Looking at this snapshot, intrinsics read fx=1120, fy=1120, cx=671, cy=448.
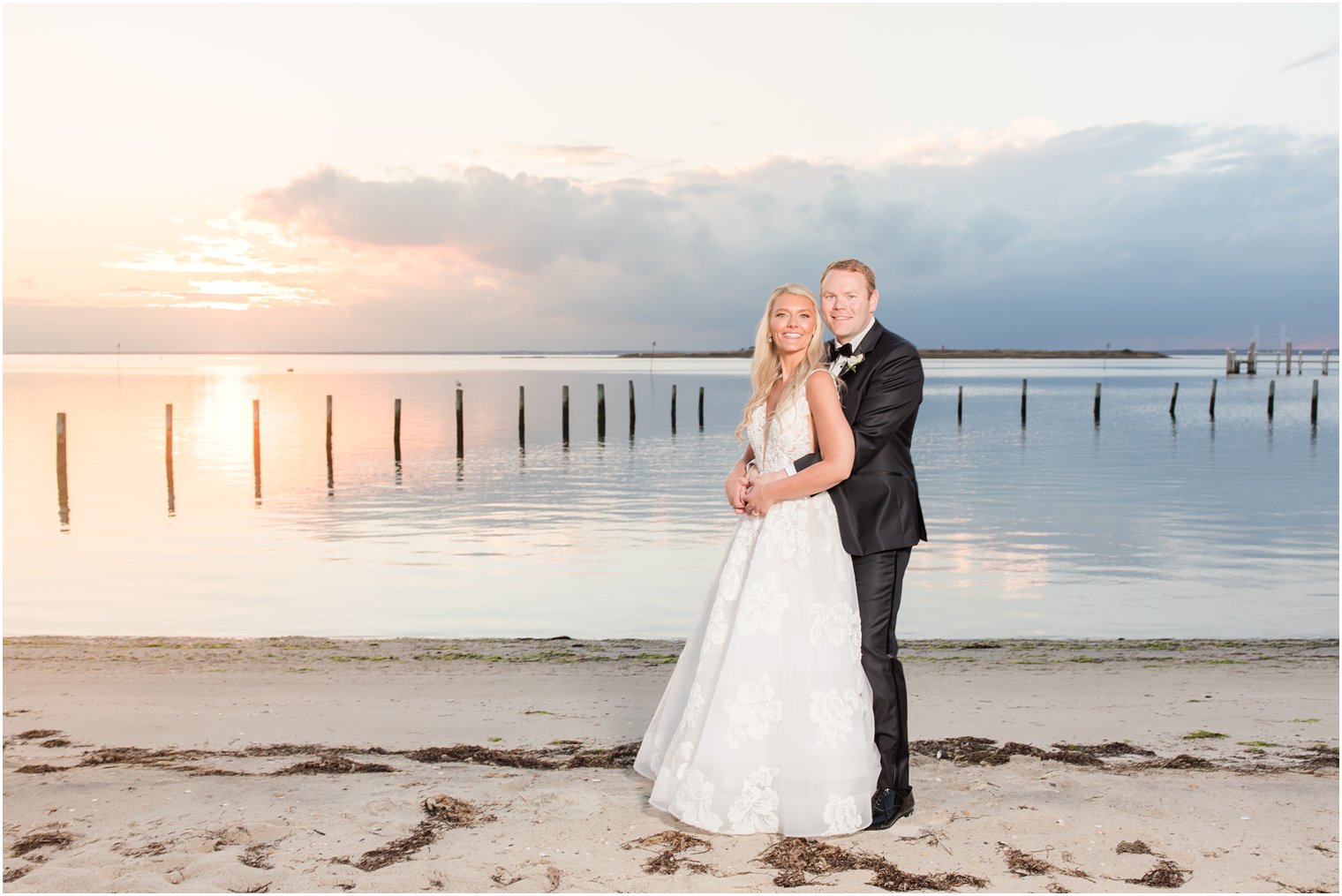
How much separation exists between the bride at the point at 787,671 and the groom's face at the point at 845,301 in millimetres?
89

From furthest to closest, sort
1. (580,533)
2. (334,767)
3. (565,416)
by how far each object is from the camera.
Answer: (565,416)
(580,533)
(334,767)

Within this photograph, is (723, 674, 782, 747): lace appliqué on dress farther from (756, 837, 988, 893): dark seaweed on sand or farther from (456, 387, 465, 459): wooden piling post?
(456, 387, 465, 459): wooden piling post

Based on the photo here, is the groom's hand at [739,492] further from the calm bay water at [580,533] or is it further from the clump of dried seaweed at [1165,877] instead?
the calm bay water at [580,533]

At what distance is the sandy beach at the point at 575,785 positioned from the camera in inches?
156

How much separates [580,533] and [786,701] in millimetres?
14623

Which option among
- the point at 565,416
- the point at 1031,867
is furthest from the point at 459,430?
the point at 1031,867

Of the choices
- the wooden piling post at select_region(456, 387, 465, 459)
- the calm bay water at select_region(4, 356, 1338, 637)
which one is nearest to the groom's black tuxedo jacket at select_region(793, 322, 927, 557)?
the calm bay water at select_region(4, 356, 1338, 637)

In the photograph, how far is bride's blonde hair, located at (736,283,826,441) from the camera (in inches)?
165

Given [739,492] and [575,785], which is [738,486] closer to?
[739,492]

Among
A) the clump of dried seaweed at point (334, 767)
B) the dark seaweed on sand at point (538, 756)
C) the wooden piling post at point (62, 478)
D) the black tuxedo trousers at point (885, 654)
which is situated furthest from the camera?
the wooden piling post at point (62, 478)

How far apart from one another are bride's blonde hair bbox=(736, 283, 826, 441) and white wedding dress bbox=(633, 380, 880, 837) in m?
0.06

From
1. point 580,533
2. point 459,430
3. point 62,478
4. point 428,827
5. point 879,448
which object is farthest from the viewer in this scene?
point 459,430

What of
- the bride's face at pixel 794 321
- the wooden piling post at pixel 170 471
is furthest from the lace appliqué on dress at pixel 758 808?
the wooden piling post at pixel 170 471

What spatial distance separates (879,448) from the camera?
13.6ft
